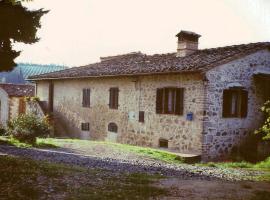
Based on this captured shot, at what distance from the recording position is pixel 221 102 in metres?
15.8

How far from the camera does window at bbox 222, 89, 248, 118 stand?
52.7ft

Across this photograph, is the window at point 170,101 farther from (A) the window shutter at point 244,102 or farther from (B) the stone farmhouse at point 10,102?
(B) the stone farmhouse at point 10,102

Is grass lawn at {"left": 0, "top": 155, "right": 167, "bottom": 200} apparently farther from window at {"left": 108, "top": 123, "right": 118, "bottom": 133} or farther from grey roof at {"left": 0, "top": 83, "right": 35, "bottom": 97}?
grey roof at {"left": 0, "top": 83, "right": 35, "bottom": 97}

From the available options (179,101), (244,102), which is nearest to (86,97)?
(179,101)

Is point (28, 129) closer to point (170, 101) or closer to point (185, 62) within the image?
point (170, 101)

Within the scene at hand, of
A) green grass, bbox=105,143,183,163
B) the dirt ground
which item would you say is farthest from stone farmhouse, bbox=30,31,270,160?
the dirt ground

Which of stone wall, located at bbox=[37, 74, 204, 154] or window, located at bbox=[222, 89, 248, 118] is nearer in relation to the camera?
stone wall, located at bbox=[37, 74, 204, 154]

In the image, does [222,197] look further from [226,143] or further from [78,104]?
[78,104]

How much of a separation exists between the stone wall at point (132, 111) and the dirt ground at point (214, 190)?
6.01 meters

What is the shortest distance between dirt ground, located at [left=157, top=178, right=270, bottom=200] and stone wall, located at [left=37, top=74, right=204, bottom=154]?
237 inches

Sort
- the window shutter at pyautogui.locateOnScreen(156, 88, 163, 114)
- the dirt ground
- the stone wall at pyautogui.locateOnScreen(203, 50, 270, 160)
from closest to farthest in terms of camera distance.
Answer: the dirt ground < the stone wall at pyautogui.locateOnScreen(203, 50, 270, 160) < the window shutter at pyautogui.locateOnScreen(156, 88, 163, 114)

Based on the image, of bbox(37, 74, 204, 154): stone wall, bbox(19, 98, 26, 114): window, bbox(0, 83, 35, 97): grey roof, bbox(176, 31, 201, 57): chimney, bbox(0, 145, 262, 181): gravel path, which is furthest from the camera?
bbox(0, 83, 35, 97): grey roof

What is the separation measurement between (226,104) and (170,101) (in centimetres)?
241

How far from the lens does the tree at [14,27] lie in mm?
8547
